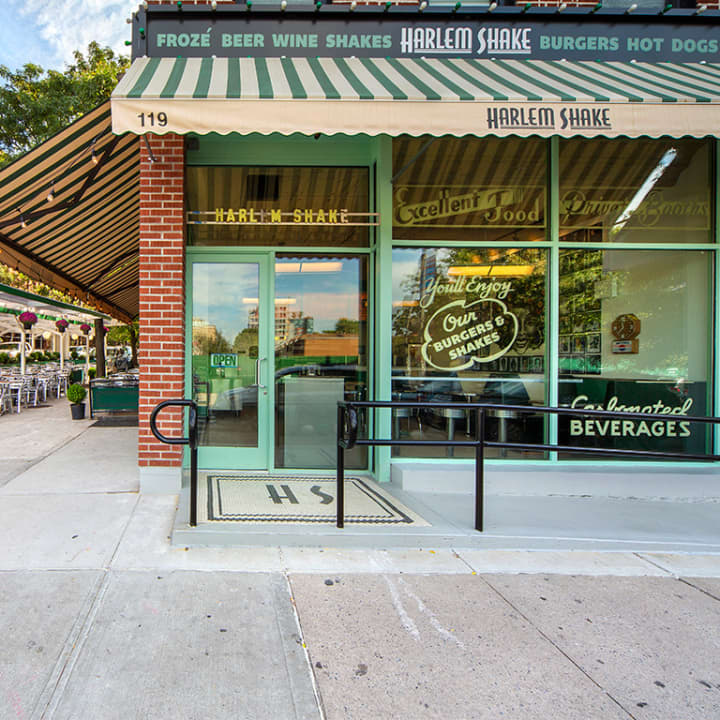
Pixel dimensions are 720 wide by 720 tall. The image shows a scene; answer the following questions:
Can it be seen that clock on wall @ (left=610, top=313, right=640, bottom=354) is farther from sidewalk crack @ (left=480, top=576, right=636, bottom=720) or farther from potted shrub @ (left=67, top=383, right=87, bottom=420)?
potted shrub @ (left=67, top=383, right=87, bottom=420)

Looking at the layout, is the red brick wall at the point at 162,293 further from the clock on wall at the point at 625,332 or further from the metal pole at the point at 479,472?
the clock on wall at the point at 625,332

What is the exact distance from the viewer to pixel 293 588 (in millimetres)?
3191

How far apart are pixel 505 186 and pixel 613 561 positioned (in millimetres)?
4027

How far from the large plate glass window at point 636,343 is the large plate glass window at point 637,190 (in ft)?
0.80

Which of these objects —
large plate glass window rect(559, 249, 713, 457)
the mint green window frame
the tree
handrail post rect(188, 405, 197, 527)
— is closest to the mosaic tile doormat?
handrail post rect(188, 405, 197, 527)

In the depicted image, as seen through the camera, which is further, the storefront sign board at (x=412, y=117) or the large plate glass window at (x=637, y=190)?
the large plate glass window at (x=637, y=190)

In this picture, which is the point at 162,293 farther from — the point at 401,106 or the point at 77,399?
the point at 77,399

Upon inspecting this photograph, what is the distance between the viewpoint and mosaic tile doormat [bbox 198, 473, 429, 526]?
13.6ft

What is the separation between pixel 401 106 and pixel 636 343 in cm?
402

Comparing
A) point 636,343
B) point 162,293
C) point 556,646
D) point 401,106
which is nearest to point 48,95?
point 162,293

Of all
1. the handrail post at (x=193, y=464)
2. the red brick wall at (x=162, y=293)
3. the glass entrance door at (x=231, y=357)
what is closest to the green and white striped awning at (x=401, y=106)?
the red brick wall at (x=162, y=293)

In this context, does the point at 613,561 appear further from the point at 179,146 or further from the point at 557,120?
the point at 179,146

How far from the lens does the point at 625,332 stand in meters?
5.86

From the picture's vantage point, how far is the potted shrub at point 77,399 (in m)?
9.72
